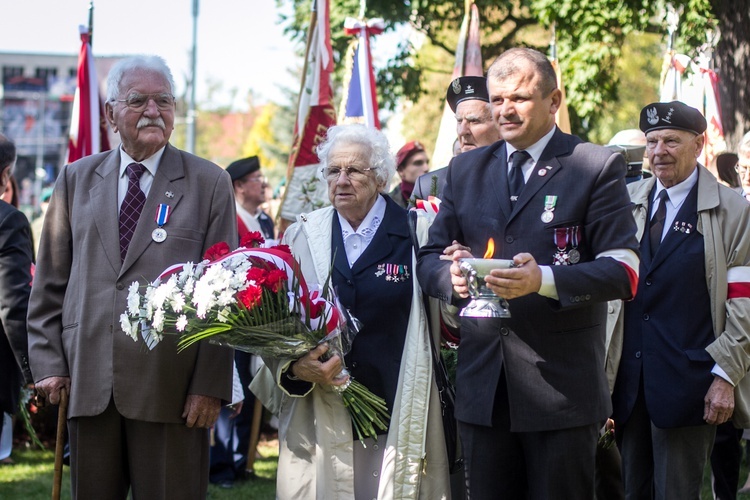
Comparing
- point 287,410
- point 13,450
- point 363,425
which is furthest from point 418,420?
point 13,450

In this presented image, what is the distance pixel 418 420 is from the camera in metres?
4.56

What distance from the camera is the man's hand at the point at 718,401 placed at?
4.75 m

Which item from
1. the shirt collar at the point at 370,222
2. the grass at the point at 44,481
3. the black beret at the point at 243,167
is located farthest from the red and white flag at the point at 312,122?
the shirt collar at the point at 370,222

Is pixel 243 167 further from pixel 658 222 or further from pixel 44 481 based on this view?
pixel 658 222

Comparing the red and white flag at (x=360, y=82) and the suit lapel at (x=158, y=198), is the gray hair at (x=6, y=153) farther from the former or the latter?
the red and white flag at (x=360, y=82)

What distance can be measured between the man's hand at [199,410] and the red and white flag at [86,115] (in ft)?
16.6

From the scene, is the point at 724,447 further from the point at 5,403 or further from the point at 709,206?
the point at 5,403

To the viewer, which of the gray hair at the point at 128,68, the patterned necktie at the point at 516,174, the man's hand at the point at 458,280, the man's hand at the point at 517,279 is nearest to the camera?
the man's hand at the point at 517,279

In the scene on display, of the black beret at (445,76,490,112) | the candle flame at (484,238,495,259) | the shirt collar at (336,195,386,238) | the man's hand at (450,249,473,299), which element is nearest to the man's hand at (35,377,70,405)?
the shirt collar at (336,195,386,238)

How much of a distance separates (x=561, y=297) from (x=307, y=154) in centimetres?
528

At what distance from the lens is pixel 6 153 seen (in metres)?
5.78

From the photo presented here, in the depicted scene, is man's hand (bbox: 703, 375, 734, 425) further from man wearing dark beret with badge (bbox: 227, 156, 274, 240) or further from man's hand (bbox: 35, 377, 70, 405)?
man wearing dark beret with badge (bbox: 227, 156, 274, 240)

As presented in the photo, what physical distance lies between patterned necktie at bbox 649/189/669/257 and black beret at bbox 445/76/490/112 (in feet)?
4.15

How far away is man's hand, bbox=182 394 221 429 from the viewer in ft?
14.4
